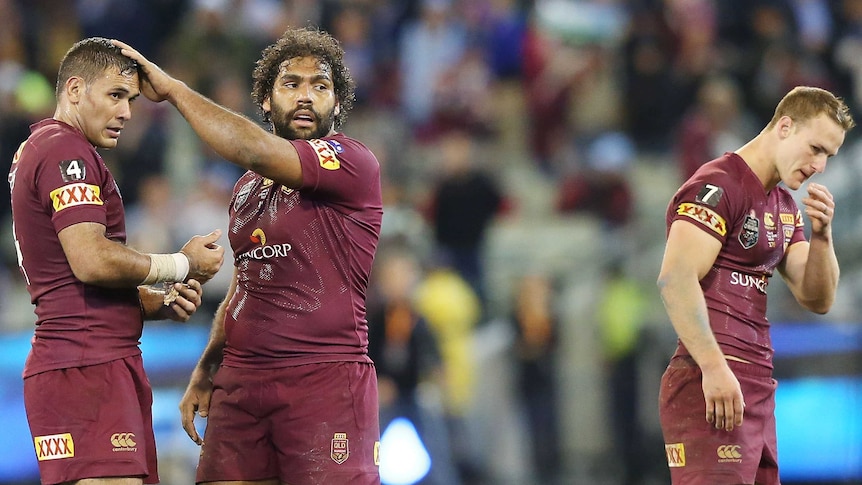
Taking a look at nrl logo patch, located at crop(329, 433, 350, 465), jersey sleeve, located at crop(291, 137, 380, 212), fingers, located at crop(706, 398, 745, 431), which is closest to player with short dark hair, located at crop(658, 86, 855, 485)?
fingers, located at crop(706, 398, 745, 431)

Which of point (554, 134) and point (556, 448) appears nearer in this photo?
point (556, 448)

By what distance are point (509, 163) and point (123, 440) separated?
32.9 ft

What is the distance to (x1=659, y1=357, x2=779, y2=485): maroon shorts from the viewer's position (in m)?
5.87

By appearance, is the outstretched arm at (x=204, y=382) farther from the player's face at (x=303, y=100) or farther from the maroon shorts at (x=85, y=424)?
the player's face at (x=303, y=100)

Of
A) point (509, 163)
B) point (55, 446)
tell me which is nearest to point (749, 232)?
point (55, 446)

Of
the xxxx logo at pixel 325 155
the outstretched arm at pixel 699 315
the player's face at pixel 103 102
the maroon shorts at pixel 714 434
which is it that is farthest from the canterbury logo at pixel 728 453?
the player's face at pixel 103 102

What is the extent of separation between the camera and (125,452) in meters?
5.29

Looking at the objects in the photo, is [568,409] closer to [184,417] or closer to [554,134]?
[554,134]

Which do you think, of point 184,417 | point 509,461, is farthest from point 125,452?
point 509,461

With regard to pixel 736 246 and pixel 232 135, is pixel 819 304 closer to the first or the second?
pixel 736 246

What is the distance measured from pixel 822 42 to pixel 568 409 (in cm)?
564

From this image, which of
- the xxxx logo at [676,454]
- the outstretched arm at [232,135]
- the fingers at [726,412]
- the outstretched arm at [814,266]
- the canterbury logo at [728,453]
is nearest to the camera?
the outstretched arm at [232,135]

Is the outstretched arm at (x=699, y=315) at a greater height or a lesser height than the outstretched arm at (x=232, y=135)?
lesser

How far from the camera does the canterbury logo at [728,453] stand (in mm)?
5863
